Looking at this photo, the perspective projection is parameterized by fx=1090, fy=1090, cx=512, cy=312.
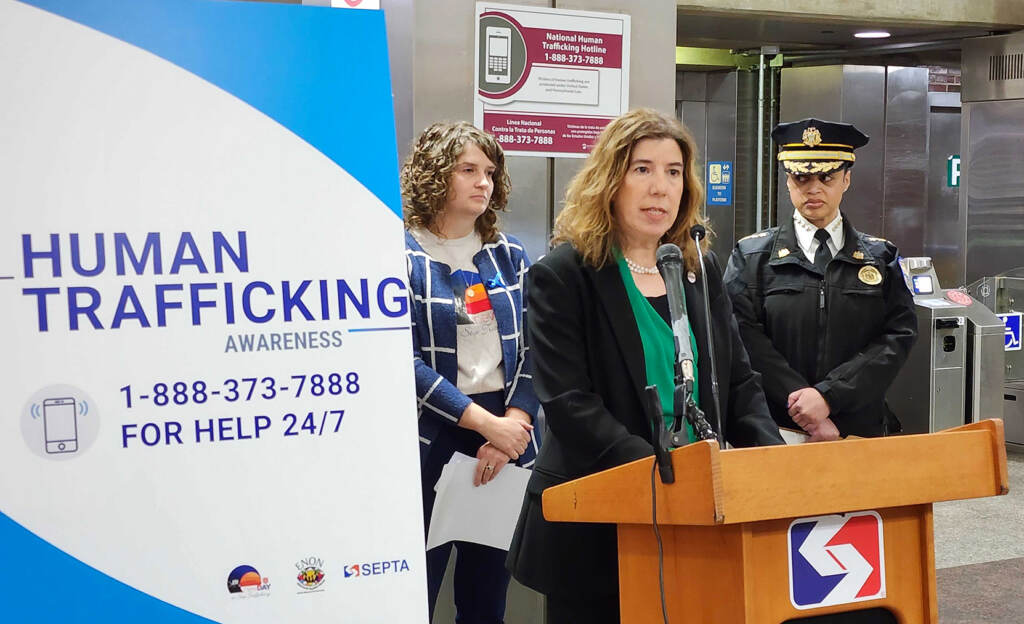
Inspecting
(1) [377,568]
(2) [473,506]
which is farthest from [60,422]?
(2) [473,506]

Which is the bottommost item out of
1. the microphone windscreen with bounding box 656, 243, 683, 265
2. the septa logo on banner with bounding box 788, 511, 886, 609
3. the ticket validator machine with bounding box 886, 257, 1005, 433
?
the ticket validator machine with bounding box 886, 257, 1005, 433

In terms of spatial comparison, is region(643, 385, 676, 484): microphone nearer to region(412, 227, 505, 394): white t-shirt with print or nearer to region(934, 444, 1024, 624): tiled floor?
region(412, 227, 505, 394): white t-shirt with print

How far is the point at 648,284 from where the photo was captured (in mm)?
2236

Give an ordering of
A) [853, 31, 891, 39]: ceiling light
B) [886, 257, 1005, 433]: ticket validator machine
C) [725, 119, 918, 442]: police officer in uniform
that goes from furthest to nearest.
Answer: [853, 31, 891, 39]: ceiling light, [886, 257, 1005, 433]: ticket validator machine, [725, 119, 918, 442]: police officer in uniform

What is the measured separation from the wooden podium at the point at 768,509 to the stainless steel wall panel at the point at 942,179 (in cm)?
805

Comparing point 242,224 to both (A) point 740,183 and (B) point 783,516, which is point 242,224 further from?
(A) point 740,183

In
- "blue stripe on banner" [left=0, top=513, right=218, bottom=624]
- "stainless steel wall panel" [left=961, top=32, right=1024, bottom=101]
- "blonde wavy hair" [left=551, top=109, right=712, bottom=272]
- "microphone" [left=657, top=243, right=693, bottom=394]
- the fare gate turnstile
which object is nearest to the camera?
"blue stripe on banner" [left=0, top=513, right=218, bottom=624]

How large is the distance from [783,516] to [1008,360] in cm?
623

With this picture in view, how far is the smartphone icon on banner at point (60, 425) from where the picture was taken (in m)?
1.50

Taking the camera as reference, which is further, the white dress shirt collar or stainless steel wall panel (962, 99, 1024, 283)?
stainless steel wall panel (962, 99, 1024, 283)

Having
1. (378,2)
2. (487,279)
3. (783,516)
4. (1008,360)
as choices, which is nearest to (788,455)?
(783,516)

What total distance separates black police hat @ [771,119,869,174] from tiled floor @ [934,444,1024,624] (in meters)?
1.75

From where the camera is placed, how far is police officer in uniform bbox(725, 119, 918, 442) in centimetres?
313

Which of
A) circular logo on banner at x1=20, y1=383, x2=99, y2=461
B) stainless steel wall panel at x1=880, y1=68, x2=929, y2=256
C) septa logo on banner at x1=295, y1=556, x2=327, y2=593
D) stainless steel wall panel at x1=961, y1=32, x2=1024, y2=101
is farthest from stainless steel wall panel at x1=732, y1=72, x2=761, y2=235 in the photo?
circular logo on banner at x1=20, y1=383, x2=99, y2=461
